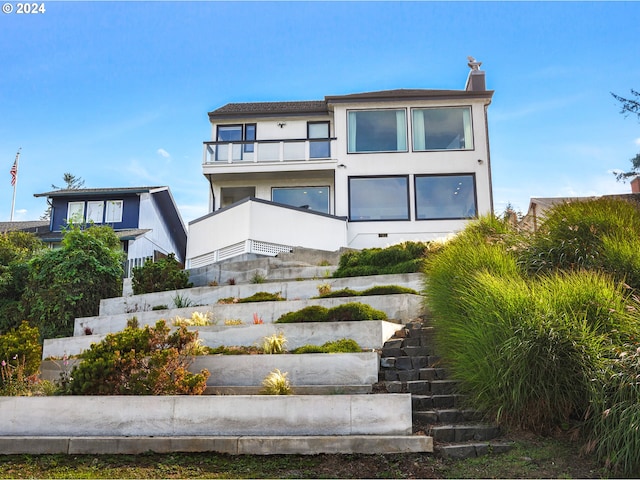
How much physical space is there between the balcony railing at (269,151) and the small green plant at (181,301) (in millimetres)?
9196

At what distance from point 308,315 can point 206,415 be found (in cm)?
327

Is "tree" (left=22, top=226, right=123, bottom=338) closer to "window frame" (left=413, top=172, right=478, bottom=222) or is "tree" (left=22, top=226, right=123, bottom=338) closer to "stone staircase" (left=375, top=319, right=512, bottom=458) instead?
"stone staircase" (left=375, top=319, right=512, bottom=458)

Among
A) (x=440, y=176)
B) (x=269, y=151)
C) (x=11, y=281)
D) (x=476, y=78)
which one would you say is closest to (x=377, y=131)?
(x=440, y=176)

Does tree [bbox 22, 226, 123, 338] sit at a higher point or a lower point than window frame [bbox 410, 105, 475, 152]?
lower

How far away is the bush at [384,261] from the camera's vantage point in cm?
1351

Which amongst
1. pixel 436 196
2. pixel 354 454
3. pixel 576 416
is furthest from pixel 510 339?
pixel 436 196

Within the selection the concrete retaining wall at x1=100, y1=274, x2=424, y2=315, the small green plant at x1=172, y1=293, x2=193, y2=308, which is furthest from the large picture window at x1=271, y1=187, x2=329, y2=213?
the small green plant at x1=172, y1=293, x2=193, y2=308

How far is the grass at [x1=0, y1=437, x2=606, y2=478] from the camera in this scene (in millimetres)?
6176

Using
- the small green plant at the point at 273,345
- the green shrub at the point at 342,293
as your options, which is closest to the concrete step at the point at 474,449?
the small green plant at the point at 273,345

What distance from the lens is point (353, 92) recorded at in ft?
77.5

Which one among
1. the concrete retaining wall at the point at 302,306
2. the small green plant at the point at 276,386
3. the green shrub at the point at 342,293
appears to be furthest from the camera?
the green shrub at the point at 342,293

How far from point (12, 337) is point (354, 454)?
598 cm

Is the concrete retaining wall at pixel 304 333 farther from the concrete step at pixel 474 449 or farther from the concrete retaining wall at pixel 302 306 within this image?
the concrete step at pixel 474 449

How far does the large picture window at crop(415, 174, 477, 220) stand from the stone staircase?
36.8ft
